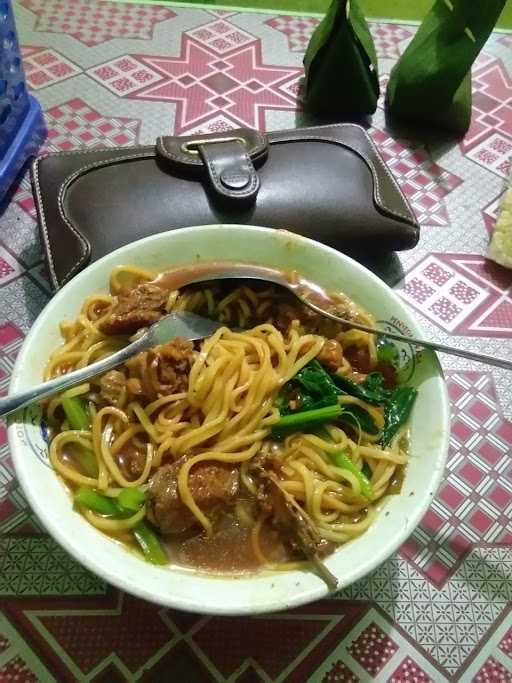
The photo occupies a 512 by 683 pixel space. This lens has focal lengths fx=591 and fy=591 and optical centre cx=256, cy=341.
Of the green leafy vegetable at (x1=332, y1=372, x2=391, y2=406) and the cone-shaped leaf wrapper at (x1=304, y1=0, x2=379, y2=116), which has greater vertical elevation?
the cone-shaped leaf wrapper at (x1=304, y1=0, x2=379, y2=116)

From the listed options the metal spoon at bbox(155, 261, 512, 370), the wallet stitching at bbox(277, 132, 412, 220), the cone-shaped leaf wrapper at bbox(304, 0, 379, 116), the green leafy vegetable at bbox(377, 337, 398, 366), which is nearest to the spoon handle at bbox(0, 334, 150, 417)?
the metal spoon at bbox(155, 261, 512, 370)

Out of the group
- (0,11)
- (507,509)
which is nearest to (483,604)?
(507,509)

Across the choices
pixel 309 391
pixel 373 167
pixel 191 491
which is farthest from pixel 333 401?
pixel 373 167

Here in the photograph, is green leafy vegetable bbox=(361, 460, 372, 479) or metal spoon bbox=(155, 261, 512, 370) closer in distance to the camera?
green leafy vegetable bbox=(361, 460, 372, 479)

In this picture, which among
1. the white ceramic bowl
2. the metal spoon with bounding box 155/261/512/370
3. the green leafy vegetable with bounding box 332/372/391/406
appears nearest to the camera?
the white ceramic bowl

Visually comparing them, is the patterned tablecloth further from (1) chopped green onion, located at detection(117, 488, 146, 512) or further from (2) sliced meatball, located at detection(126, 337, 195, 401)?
(2) sliced meatball, located at detection(126, 337, 195, 401)

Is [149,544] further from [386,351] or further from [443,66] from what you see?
[443,66]

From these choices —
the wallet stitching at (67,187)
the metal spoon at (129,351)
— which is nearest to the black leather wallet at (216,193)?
the wallet stitching at (67,187)
